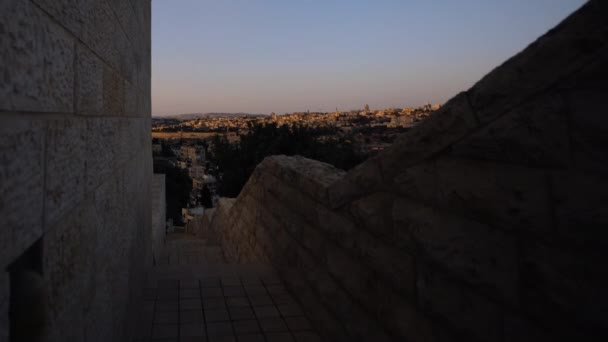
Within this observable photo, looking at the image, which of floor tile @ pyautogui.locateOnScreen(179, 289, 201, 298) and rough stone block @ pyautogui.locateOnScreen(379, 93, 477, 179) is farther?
floor tile @ pyautogui.locateOnScreen(179, 289, 201, 298)

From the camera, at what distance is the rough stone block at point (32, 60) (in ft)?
2.71

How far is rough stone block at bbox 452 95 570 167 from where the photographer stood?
1.42 metres

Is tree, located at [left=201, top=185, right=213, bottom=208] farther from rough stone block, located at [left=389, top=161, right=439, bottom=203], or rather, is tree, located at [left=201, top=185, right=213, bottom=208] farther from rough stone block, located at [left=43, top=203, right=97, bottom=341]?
rough stone block, located at [left=43, top=203, right=97, bottom=341]

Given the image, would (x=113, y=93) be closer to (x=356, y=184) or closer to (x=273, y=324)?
(x=356, y=184)

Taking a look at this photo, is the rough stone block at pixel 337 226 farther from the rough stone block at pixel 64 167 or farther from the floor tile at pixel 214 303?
the rough stone block at pixel 64 167

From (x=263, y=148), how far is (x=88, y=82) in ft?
79.3

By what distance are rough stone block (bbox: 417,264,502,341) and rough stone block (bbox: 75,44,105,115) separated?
1623mm

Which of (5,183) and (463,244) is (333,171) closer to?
(463,244)

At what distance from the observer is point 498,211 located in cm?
163

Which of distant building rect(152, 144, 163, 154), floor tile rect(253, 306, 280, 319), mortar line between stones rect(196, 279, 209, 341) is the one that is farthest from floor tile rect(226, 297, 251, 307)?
distant building rect(152, 144, 163, 154)

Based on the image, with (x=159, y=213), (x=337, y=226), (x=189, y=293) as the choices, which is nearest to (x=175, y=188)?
(x=159, y=213)

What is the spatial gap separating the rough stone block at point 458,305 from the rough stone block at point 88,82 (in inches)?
63.9

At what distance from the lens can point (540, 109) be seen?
4.90ft


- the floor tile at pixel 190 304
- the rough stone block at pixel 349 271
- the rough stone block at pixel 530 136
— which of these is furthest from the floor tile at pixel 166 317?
the rough stone block at pixel 530 136
